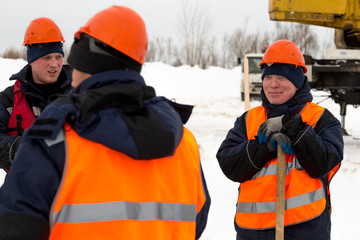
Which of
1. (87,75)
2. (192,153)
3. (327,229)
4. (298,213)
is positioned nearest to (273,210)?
(298,213)

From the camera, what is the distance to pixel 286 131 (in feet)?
8.22

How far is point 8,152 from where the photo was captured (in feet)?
8.71

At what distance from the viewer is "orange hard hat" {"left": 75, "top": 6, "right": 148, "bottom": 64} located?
4.85ft

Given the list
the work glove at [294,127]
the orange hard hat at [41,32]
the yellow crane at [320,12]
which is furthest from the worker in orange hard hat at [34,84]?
the yellow crane at [320,12]

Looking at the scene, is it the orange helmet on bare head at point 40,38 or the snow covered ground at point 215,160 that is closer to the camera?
the orange helmet on bare head at point 40,38

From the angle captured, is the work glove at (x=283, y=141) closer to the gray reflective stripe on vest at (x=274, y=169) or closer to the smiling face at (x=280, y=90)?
the gray reflective stripe on vest at (x=274, y=169)

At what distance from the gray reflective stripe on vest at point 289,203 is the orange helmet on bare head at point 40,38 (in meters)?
1.70

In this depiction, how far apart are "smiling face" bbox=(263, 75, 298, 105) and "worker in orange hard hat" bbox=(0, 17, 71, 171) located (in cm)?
140

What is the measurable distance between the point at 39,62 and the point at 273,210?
6.01 feet

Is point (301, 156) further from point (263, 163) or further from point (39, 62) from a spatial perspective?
point (39, 62)

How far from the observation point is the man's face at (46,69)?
9.73 ft

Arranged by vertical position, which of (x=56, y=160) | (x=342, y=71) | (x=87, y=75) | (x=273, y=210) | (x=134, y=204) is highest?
(x=87, y=75)

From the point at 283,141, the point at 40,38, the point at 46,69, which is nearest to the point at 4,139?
the point at 46,69

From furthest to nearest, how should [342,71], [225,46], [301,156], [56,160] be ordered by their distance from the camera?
[225,46] < [342,71] < [301,156] < [56,160]
